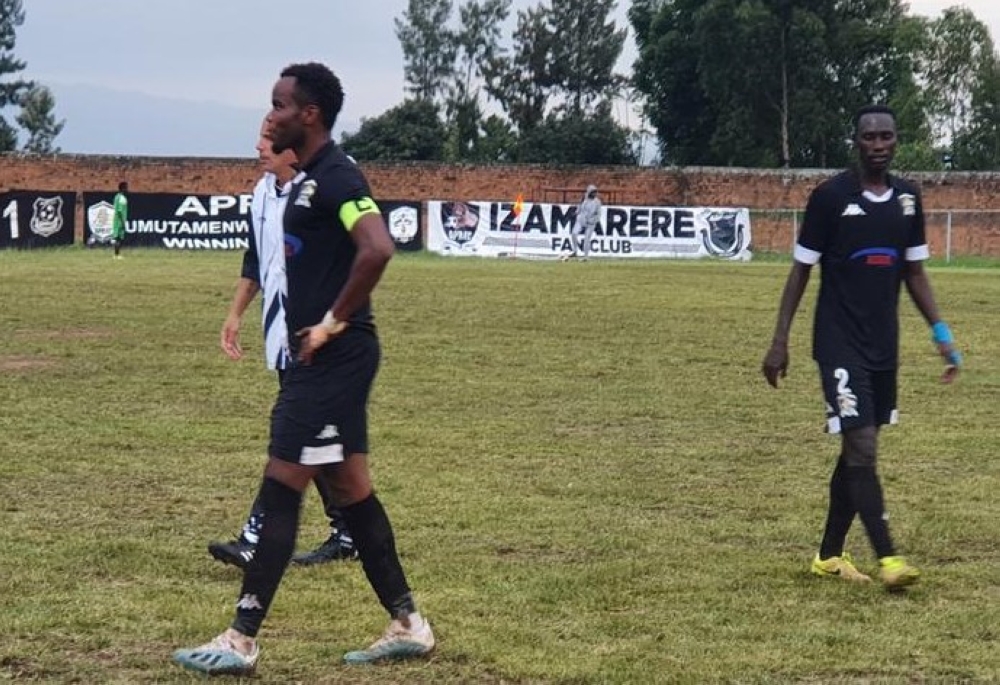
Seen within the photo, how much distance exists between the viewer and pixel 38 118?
320 ft

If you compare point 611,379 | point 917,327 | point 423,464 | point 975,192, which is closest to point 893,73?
point 975,192

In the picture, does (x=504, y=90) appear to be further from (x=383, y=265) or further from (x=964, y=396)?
(x=383, y=265)

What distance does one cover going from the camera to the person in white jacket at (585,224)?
39.9 metres

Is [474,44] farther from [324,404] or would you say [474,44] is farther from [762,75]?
[324,404]

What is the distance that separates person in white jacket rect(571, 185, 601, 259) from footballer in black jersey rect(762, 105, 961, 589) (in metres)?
33.1

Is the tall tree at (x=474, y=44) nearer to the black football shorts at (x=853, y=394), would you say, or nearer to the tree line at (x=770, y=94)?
the tree line at (x=770, y=94)

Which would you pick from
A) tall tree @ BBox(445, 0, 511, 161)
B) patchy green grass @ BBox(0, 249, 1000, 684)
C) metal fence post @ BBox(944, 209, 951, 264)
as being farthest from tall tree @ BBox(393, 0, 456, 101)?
patchy green grass @ BBox(0, 249, 1000, 684)

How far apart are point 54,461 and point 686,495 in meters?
3.95

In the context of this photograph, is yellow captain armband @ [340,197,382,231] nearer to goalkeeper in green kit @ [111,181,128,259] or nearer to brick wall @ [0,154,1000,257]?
goalkeeper in green kit @ [111,181,128,259]

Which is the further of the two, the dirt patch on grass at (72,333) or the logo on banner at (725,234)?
the logo on banner at (725,234)

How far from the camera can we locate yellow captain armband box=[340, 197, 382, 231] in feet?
16.8

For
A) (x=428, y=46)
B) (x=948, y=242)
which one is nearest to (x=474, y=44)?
(x=428, y=46)

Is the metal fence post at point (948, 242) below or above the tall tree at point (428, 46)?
below

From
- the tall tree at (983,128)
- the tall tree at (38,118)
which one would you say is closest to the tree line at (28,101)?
the tall tree at (38,118)
